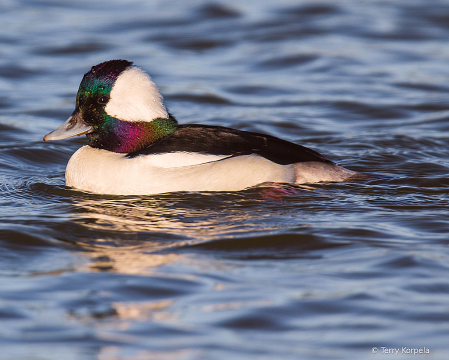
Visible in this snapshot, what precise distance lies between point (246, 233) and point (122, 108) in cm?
199

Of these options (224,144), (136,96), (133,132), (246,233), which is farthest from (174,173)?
(246,233)

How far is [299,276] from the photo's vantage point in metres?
4.82

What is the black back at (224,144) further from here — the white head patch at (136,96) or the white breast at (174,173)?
the white head patch at (136,96)

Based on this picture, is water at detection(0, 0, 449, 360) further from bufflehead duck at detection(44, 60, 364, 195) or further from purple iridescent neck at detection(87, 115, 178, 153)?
purple iridescent neck at detection(87, 115, 178, 153)

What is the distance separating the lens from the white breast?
6578 millimetres

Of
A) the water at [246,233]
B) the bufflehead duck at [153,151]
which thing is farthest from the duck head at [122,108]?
the water at [246,233]

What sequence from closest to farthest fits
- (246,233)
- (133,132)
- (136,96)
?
(246,233)
(136,96)
(133,132)

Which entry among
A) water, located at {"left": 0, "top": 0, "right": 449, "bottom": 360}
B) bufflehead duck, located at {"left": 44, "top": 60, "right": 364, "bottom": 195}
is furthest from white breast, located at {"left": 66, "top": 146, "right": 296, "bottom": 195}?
water, located at {"left": 0, "top": 0, "right": 449, "bottom": 360}

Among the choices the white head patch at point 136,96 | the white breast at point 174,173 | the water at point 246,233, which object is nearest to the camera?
the water at point 246,233

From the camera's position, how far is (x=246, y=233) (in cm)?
568

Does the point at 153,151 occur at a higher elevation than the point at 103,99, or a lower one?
lower

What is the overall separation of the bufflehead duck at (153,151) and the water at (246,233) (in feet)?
0.53

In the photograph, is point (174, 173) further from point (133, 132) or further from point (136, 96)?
point (136, 96)

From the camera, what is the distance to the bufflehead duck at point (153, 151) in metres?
6.60
